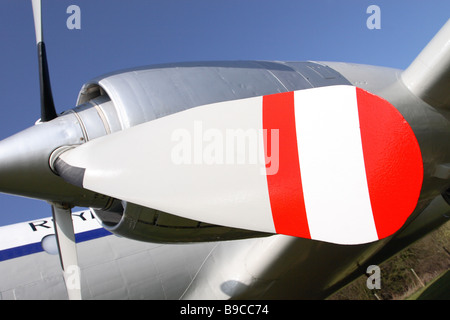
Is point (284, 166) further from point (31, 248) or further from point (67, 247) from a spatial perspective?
point (31, 248)

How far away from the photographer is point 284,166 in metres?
2.14

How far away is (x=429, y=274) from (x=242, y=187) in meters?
21.6

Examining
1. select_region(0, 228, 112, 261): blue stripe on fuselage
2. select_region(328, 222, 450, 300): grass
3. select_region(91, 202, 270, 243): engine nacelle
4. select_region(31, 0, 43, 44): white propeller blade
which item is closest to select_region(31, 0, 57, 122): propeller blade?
select_region(31, 0, 43, 44): white propeller blade

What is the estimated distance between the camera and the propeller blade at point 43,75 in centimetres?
304

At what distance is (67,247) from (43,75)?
4.92 ft

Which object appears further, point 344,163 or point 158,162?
point 158,162

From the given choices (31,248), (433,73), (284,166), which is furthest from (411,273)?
(284,166)

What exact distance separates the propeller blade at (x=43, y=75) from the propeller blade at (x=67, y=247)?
0.89 m

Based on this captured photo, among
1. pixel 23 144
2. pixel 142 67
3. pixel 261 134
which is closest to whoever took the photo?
pixel 261 134

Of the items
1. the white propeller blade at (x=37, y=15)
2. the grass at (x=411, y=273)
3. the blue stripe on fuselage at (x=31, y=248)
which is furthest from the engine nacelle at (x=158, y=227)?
the grass at (x=411, y=273)

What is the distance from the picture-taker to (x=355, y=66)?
4.01m

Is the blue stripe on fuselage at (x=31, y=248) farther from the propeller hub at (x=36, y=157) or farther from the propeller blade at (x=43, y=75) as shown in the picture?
the propeller blade at (x=43, y=75)
